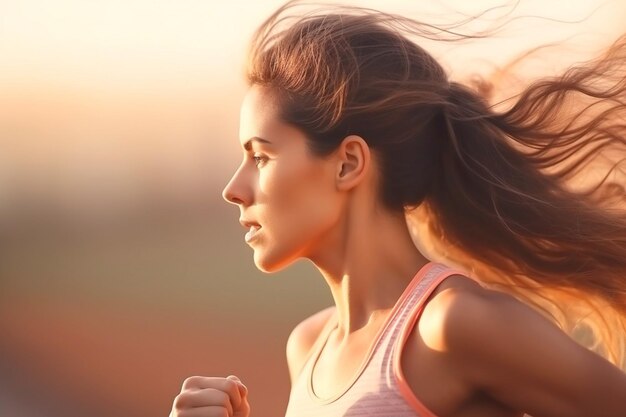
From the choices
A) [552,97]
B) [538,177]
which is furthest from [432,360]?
[552,97]

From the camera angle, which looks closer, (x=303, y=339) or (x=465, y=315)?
(x=465, y=315)

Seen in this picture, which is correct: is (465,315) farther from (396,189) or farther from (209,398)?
(209,398)

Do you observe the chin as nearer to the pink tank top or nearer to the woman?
the woman

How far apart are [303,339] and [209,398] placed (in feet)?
1.61

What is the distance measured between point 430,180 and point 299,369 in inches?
21.5

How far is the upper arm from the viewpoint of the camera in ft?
7.29

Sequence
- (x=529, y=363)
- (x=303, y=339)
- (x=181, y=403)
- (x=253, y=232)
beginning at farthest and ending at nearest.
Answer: (x=303, y=339) < (x=253, y=232) < (x=181, y=403) < (x=529, y=363)

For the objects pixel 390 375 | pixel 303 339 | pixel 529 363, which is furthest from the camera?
pixel 303 339

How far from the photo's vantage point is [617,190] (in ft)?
8.96

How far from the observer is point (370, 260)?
8.25 feet

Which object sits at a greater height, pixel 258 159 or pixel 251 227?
pixel 258 159

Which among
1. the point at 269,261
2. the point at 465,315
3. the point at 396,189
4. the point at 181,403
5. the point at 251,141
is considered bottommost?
the point at 181,403

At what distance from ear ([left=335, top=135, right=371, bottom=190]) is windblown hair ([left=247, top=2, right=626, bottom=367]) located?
0.02 metres

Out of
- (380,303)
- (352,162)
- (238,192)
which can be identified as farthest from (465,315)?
(238,192)
